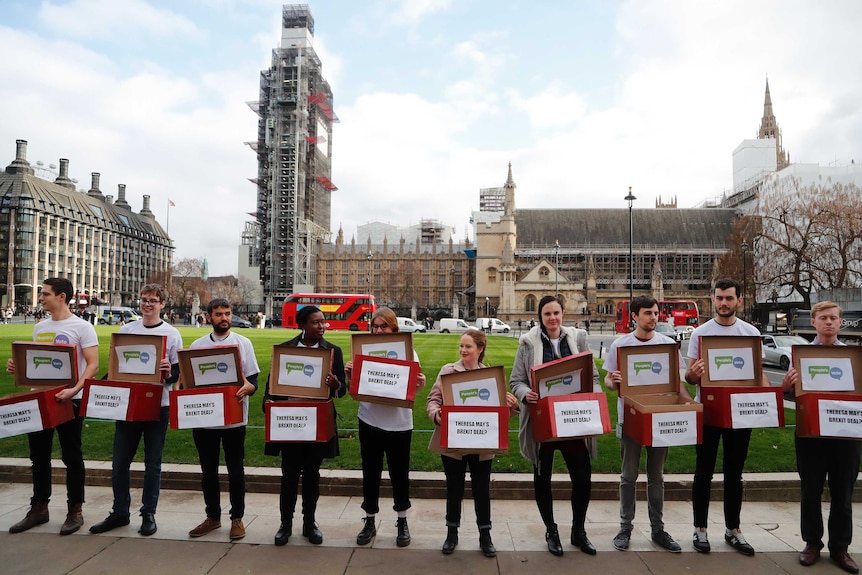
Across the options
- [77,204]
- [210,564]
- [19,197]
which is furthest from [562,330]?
[77,204]

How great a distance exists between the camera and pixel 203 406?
4.56m

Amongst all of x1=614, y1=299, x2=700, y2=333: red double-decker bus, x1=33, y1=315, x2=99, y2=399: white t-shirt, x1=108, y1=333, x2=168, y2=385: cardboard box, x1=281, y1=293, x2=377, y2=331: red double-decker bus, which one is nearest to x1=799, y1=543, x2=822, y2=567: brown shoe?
x1=108, y1=333, x2=168, y2=385: cardboard box

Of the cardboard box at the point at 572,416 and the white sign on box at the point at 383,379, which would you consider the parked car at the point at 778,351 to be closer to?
the cardboard box at the point at 572,416

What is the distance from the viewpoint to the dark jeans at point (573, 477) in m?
4.50

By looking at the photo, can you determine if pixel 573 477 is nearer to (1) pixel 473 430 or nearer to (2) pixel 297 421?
(1) pixel 473 430

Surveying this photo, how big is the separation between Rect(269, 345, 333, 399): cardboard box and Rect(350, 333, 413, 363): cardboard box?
272 millimetres

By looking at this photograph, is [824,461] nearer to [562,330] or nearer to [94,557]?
[562,330]

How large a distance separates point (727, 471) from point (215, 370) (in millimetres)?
4318

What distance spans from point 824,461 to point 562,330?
2.20 metres

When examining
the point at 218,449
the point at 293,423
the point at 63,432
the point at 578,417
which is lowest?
the point at 218,449

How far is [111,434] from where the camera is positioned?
7.55 metres

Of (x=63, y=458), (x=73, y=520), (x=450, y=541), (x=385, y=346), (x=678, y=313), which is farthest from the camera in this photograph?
(x=678, y=313)

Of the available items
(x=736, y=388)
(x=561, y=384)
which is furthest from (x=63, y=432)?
(x=736, y=388)

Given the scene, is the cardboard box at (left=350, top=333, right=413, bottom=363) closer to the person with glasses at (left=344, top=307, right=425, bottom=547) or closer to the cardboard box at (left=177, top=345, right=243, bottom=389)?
the person with glasses at (left=344, top=307, right=425, bottom=547)
